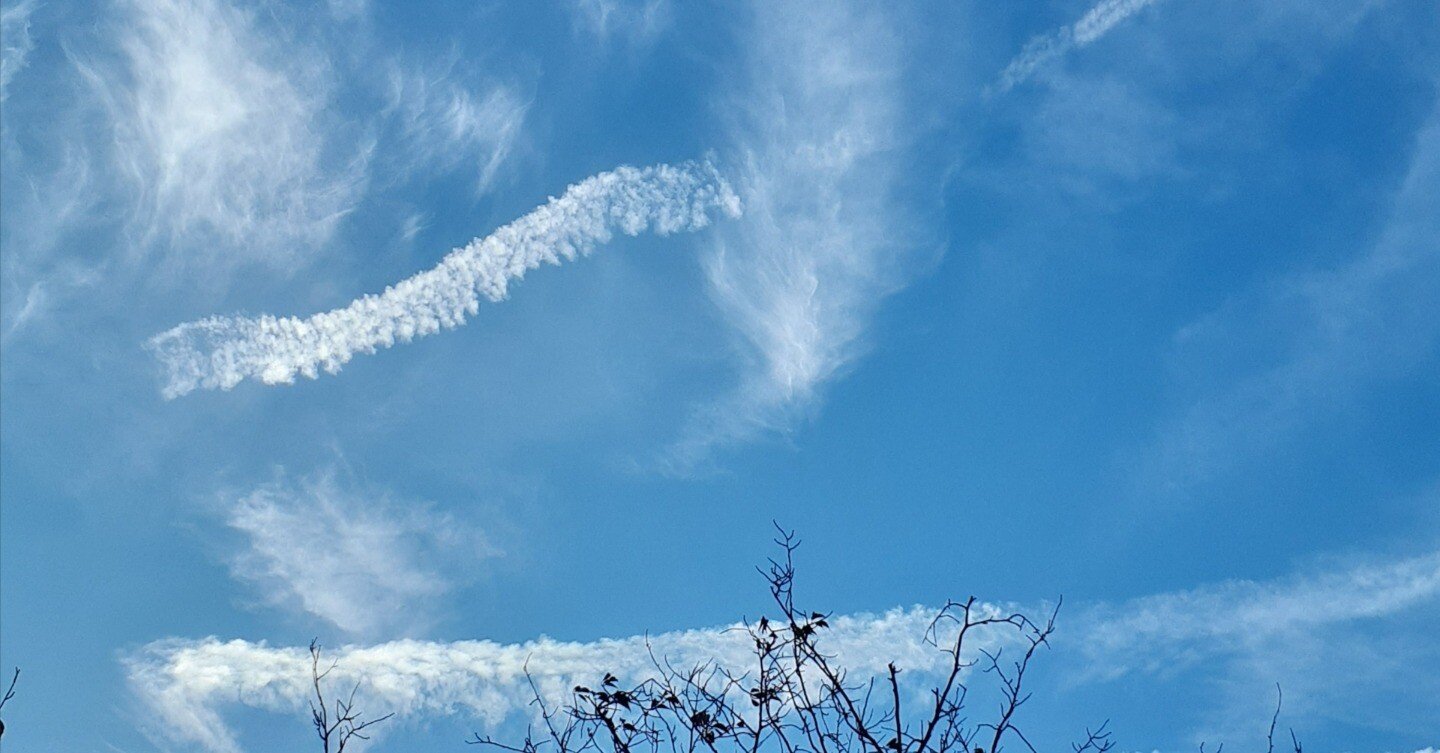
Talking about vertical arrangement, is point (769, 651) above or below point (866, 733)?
above

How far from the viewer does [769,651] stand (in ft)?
41.2

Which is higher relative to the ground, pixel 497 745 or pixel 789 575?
pixel 789 575

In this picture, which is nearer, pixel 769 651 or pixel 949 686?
pixel 949 686

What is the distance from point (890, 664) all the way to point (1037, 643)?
202cm

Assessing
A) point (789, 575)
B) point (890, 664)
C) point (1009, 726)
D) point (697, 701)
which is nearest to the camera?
point (890, 664)

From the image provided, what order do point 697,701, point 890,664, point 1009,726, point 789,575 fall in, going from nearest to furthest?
point 890,664 < point 1009,726 < point 789,575 < point 697,701

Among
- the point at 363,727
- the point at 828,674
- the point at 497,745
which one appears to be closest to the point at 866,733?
the point at 828,674

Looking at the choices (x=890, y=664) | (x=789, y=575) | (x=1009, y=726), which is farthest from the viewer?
(x=789, y=575)

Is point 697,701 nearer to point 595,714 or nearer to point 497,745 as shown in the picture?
point 595,714

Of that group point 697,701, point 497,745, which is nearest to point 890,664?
point 697,701

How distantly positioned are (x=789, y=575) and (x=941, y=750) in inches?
100

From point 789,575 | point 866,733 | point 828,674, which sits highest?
point 789,575

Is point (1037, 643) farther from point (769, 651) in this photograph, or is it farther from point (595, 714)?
point (595, 714)

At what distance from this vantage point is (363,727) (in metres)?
13.4
